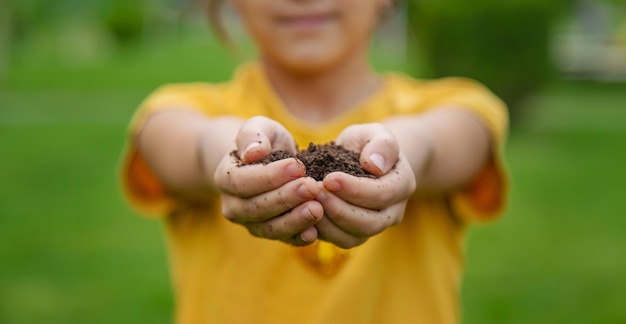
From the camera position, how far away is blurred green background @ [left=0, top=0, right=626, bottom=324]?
17.4ft

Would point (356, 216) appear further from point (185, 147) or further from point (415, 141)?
point (185, 147)

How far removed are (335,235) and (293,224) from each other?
11 centimetres

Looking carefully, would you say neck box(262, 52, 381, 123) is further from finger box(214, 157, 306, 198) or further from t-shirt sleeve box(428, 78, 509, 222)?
finger box(214, 157, 306, 198)

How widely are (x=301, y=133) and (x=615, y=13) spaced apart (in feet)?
71.7

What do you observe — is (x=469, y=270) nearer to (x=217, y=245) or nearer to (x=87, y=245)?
(x=87, y=245)

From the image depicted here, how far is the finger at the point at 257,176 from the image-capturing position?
64.5 inches

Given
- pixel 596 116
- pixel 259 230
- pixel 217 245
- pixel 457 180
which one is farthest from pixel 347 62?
pixel 596 116

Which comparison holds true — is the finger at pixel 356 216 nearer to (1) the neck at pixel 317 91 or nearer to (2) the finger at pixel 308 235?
(2) the finger at pixel 308 235

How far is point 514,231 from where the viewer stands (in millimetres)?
6668

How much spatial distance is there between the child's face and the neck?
0.06 meters

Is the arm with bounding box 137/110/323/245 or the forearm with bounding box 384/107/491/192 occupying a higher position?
the arm with bounding box 137/110/323/245

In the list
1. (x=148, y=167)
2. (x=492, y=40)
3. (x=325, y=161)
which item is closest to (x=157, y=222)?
(x=492, y=40)

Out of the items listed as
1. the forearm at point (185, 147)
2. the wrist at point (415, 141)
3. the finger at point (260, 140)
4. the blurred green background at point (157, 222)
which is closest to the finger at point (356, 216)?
the finger at point (260, 140)

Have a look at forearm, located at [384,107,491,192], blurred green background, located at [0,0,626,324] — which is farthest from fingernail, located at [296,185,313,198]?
blurred green background, located at [0,0,626,324]
